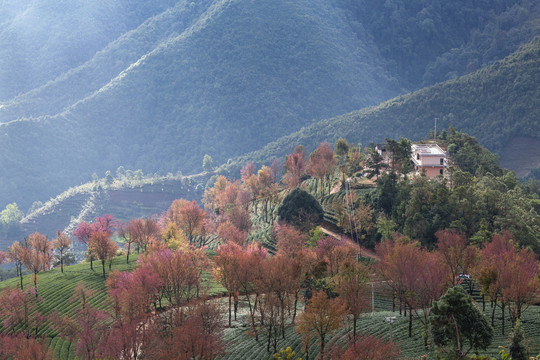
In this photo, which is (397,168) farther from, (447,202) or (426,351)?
(426,351)

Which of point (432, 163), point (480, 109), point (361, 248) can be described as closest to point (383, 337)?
point (361, 248)

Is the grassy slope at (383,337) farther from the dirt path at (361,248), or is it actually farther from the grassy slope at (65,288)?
the dirt path at (361,248)

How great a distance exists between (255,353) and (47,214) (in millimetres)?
162429

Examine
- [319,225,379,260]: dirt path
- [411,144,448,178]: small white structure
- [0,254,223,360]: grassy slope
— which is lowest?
[0,254,223,360]: grassy slope

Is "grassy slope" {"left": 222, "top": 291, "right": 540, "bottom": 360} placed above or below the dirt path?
below

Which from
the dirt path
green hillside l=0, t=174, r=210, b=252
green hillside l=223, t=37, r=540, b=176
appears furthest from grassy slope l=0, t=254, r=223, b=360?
green hillside l=0, t=174, r=210, b=252

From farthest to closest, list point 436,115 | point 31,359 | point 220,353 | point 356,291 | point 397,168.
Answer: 1. point 436,115
2. point 397,168
3. point 356,291
4. point 220,353
5. point 31,359

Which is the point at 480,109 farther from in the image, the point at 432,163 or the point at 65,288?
the point at 65,288

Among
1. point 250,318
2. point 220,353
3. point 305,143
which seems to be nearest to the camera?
point 220,353

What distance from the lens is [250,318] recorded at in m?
49.0

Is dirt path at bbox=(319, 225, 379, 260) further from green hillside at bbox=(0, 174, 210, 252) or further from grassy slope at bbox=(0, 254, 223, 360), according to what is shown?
green hillside at bbox=(0, 174, 210, 252)

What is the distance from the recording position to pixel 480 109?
14562cm

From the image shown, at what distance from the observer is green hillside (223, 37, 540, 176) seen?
457 feet

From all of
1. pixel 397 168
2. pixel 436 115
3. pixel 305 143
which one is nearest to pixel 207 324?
pixel 397 168
